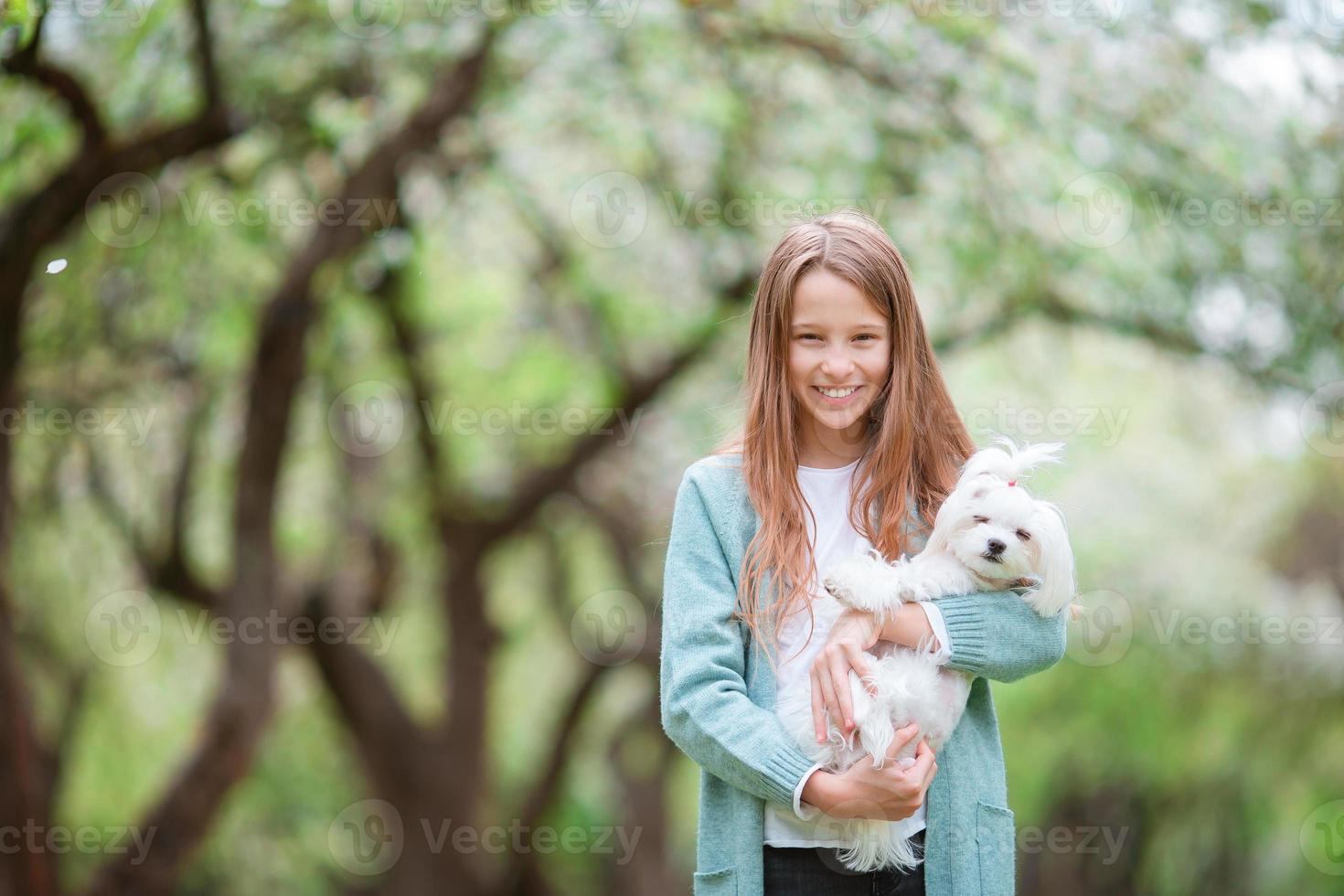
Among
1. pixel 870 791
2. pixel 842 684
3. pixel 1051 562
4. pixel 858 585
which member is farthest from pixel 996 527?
pixel 870 791

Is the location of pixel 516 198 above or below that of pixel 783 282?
below

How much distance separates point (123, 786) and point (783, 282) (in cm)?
907

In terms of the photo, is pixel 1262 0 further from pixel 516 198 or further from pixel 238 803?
pixel 238 803

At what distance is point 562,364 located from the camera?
7.56 m

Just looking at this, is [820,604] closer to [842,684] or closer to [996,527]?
[842,684]

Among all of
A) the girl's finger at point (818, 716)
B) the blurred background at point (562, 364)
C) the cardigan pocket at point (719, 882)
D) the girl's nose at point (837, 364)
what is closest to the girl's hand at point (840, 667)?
the girl's finger at point (818, 716)

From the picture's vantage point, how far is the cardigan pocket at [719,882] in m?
2.07

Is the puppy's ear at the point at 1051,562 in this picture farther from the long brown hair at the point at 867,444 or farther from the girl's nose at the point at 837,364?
the girl's nose at the point at 837,364

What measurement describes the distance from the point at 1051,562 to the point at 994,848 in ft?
1.55

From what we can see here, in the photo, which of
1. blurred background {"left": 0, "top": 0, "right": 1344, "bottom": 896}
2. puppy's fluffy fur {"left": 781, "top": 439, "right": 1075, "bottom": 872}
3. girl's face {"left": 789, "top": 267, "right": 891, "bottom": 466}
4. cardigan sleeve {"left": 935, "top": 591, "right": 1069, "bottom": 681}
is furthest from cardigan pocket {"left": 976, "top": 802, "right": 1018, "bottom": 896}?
blurred background {"left": 0, "top": 0, "right": 1344, "bottom": 896}

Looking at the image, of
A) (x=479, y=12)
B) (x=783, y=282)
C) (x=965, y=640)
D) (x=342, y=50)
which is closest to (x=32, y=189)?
(x=342, y=50)

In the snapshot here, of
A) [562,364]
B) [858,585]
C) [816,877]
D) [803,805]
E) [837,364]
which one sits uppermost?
[837,364]

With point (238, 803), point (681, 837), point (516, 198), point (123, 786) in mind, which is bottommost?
point (681, 837)

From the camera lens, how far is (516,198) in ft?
23.5
